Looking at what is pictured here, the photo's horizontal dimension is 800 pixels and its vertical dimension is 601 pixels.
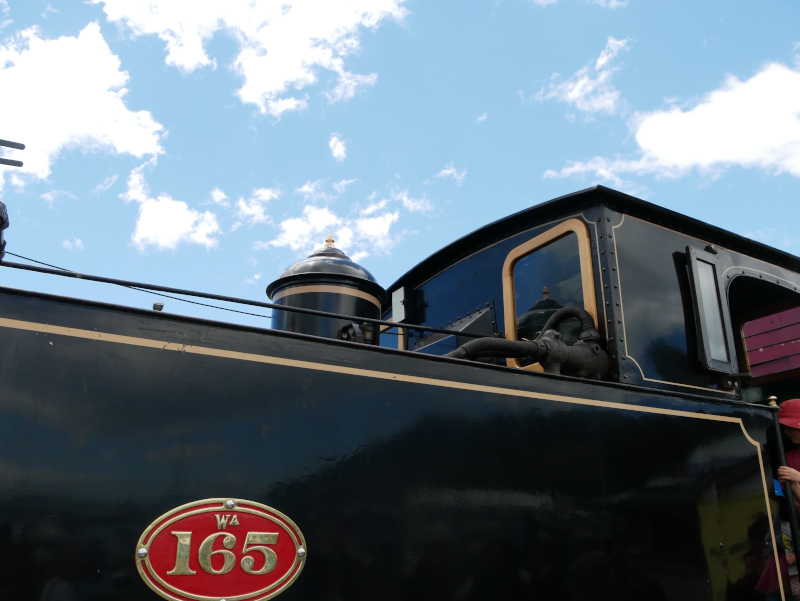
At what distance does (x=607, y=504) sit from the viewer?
2346mm

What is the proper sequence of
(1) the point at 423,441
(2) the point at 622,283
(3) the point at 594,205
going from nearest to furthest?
(1) the point at 423,441 → (2) the point at 622,283 → (3) the point at 594,205

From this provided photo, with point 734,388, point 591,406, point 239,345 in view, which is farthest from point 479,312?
point 239,345

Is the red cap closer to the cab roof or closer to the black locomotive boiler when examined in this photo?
the black locomotive boiler

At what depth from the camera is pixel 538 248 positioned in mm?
3197

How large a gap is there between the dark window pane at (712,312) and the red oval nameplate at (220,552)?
236 centimetres

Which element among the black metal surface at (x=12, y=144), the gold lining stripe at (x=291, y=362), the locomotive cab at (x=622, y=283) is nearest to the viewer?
the gold lining stripe at (x=291, y=362)

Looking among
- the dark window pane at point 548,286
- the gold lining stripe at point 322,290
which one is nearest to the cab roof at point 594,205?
the dark window pane at point 548,286

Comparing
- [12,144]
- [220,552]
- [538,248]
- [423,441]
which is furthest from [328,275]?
[220,552]

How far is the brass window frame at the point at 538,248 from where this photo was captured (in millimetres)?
2859

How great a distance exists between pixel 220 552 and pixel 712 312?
8.80ft

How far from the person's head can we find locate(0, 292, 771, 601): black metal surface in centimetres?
72

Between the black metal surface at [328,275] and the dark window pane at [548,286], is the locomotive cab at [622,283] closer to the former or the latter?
the dark window pane at [548,286]

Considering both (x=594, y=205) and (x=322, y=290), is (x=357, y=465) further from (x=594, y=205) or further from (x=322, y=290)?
(x=594, y=205)

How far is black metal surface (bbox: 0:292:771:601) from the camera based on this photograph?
1.52m
